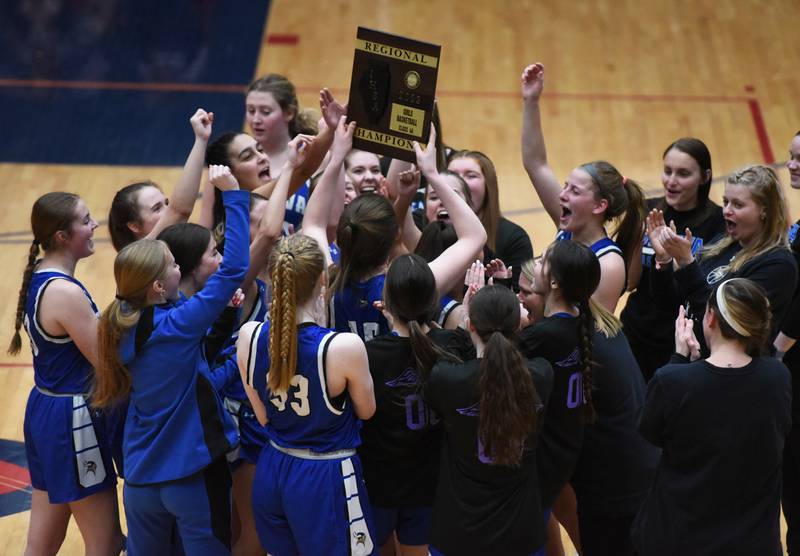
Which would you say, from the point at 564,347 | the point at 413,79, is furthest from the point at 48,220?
the point at 564,347

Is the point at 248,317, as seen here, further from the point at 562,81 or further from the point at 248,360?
the point at 562,81

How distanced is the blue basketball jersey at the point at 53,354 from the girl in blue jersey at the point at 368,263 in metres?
0.90

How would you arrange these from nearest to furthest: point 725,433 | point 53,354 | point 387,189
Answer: point 725,433
point 53,354
point 387,189

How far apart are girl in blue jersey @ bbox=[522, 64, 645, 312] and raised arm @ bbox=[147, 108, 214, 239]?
1.37 metres

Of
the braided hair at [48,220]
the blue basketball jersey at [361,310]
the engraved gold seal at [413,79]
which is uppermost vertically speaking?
the engraved gold seal at [413,79]

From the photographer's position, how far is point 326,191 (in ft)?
13.9

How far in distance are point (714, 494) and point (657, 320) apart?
1450mm

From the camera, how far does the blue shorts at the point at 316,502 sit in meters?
3.53

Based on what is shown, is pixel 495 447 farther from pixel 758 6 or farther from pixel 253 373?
pixel 758 6

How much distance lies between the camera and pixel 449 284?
3912 millimetres

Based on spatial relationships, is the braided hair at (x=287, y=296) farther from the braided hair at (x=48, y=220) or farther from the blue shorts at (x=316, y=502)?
the braided hair at (x=48, y=220)

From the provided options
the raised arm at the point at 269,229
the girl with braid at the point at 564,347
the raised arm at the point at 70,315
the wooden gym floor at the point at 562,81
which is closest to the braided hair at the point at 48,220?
the raised arm at the point at 70,315

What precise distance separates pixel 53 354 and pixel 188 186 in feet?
2.75

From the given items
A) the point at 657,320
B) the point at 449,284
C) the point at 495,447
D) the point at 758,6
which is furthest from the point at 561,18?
the point at 495,447
